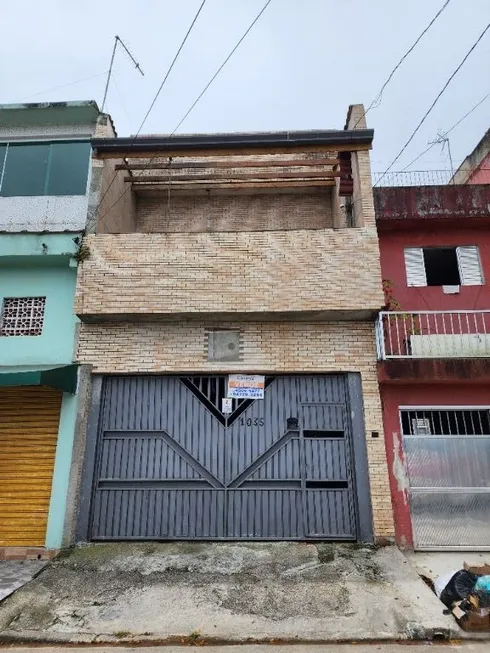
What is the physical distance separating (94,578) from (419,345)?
6268mm

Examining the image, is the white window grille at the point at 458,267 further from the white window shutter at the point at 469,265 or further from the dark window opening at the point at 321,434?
the dark window opening at the point at 321,434

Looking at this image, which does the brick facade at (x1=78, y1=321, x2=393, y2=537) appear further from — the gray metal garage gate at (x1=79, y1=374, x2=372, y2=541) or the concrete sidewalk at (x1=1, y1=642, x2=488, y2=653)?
the concrete sidewalk at (x1=1, y1=642, x2=488, y2=653)

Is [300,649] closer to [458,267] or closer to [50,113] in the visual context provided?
[458,267]

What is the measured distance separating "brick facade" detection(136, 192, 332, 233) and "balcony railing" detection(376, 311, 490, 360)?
10.9 feet

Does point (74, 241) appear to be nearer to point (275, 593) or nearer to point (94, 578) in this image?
point (94, 578)

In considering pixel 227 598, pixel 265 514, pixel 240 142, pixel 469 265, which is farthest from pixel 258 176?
pixel 227 598

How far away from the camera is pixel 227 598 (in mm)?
5250

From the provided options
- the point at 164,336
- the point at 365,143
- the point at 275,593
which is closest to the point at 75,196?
the point at 164,336

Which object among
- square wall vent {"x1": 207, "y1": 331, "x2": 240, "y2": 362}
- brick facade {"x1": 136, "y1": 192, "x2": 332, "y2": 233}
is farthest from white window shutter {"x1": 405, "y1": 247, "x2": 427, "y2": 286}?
square wall vent {"x1": 207, "y1": 331, "x2": 240, "y2": 362}

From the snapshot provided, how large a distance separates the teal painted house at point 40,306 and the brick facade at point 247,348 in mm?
662

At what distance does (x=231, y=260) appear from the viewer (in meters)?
7.86

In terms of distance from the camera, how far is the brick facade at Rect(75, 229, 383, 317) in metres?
7.58

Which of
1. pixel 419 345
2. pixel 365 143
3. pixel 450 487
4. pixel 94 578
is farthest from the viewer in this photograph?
pixel 365 143

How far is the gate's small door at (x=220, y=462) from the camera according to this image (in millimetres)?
7223
